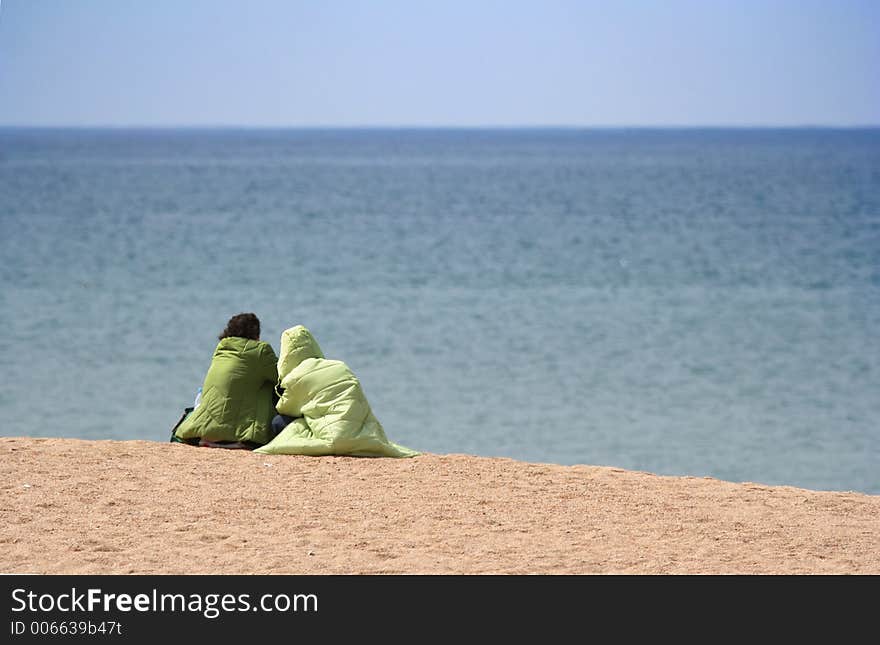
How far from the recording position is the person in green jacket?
778 centimetres

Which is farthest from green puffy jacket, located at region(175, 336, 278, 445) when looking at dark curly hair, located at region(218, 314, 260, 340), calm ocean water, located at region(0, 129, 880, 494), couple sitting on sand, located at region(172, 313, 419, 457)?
calm ocean water, located at region(0, 129, 880, 494)

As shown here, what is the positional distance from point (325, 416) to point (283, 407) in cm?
32

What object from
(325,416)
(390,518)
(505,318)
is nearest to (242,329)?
(325,416)

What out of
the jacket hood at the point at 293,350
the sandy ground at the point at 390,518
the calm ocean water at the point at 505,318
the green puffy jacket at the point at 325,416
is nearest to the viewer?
the sandy ground at the point at 390,518

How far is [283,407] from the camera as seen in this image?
25.9 feet

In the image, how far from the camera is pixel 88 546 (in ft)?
18.6

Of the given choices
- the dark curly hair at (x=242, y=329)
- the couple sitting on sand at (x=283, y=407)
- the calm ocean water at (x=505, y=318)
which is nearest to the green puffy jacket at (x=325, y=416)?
the couple sitting on sand at (x=283, y=407)

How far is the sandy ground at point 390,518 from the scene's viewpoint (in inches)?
Result: 219

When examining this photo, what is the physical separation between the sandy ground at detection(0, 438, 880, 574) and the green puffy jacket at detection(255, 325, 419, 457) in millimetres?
145

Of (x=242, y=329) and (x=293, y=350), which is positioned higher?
(x=242, y=329)

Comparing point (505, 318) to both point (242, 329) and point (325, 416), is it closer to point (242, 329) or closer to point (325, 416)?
point (242, 329)

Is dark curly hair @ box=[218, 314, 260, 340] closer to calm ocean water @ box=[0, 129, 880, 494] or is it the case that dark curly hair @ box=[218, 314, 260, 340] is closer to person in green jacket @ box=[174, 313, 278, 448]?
person in green jacket @ box=[174, 313, 278, 448]

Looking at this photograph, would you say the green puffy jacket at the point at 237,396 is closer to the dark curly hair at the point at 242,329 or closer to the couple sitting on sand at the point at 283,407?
the couple sitting on sand at the point at 283,407

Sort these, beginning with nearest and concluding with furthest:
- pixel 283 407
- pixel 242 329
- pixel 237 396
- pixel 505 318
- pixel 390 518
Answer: pixel 390 518
pixel 237 396
pixel 283 407
pixel 242 329
pixel 505 318
